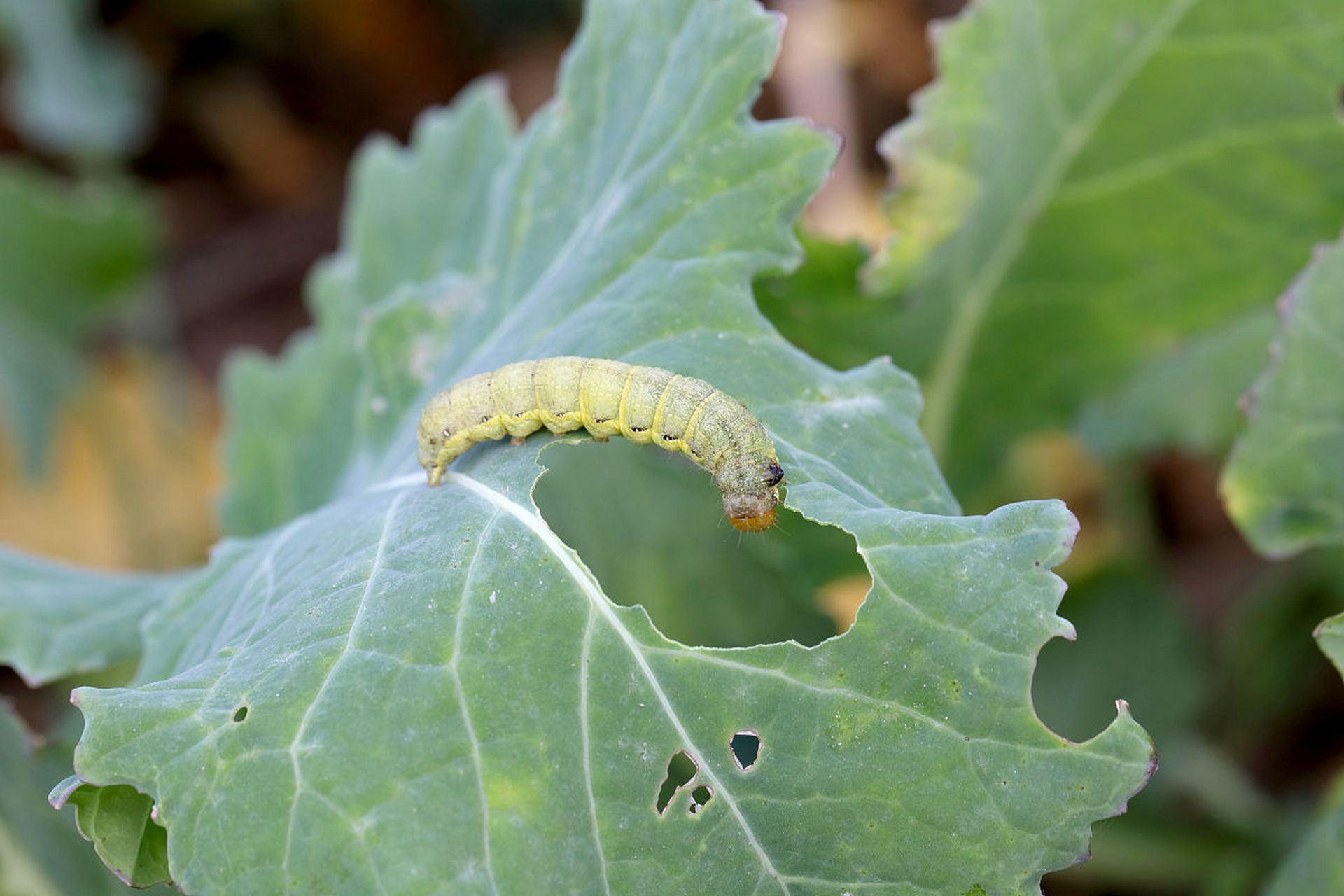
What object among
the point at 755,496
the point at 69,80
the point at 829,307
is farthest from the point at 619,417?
the point at 69,80

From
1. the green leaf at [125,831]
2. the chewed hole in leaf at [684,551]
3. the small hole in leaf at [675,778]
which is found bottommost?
the chewed hole in leaf at [684,551]

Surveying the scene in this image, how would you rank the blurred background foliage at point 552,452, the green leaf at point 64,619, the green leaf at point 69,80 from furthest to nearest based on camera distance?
the green leaf at point 69,80, the blurred background foliage at point 552,452, the green leaf at point 64,619

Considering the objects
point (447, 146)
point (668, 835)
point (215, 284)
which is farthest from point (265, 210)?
point (668, 835)

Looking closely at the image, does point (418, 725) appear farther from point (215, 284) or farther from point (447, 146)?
point (215, 284)

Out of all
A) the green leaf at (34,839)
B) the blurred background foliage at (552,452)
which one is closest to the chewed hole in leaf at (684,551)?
the blurred background foliage at (552,452)

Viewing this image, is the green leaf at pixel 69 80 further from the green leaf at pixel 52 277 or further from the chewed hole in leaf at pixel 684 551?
the chewed hole in leaf at pixel 684 551

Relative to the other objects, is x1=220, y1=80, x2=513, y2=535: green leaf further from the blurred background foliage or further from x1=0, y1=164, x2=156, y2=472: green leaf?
x1=0, y1=164, x2=156, y2=472: green leaf

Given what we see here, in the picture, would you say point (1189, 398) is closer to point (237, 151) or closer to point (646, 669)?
point (646, 669)

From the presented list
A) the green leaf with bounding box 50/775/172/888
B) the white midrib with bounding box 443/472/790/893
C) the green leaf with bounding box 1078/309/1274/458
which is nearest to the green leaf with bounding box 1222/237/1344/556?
the green leaf with bounding box 1078/309/1274/458
